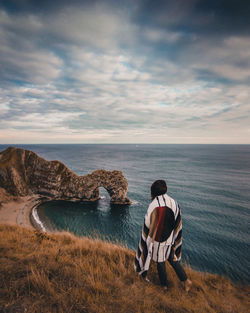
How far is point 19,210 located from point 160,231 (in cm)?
3742

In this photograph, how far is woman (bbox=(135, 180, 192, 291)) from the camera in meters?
3.94

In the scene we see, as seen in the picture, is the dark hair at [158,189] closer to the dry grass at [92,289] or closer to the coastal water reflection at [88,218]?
the dry grass at [92,289]

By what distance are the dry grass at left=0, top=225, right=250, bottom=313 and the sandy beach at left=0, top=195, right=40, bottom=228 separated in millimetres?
27000

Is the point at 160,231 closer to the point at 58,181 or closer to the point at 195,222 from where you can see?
the point at 195,222

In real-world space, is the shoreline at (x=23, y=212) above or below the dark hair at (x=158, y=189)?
below

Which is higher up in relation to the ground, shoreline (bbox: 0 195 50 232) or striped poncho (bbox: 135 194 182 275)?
striped poncho (bbox: 135 194 182 275)

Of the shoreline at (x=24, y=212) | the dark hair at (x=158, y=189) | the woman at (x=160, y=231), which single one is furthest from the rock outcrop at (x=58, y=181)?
the dark hair at (x=158, y=189)

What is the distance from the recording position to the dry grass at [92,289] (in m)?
3.04

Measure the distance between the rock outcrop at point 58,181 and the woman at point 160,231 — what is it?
33396 millimetres

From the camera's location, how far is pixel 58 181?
3888cm

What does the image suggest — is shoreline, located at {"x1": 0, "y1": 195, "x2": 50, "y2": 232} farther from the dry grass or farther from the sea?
the dry grass

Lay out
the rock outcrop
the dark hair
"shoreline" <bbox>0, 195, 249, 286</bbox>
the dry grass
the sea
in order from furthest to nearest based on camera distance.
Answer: the rock outcrop → "shoreline" <bbox>0, 195, 249, 286</bbox> → the sea → the dark hair → the dry grass

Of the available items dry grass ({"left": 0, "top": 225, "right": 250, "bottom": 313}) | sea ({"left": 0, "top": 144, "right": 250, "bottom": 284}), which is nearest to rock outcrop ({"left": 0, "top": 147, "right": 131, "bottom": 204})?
sea ({"left": 0, "top": 144, "right": 250, "bottom": 284})

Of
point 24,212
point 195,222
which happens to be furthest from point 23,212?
point 195,222
